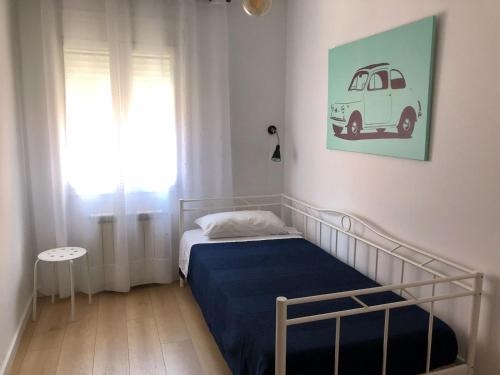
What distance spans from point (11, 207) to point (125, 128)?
102 centimetres

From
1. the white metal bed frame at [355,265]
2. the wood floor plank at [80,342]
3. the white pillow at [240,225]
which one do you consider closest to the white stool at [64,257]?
the wood floor plank at [80,342]

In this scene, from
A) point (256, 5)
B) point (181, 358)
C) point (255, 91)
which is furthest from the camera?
point (255, 91)

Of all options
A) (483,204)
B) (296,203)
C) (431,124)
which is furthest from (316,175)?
(483,204)

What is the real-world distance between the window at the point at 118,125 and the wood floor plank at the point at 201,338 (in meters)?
0.92

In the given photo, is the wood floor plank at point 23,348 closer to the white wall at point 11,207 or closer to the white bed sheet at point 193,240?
the white wall at point 11,207

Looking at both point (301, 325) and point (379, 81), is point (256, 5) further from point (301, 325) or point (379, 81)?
point (301, 325)

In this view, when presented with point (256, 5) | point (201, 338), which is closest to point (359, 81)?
point (256, 5)

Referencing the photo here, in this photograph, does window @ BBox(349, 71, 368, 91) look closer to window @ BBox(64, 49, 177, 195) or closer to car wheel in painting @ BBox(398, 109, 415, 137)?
A: car wheel in painting @ BBox(398, 109, 415, 137)

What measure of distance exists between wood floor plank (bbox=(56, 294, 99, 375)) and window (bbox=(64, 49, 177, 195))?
90 centimetres

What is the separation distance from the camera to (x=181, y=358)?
8.50ft

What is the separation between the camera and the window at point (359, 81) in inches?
103

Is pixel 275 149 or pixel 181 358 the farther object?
pixel 275 149

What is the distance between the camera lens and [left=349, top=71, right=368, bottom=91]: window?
103 inches

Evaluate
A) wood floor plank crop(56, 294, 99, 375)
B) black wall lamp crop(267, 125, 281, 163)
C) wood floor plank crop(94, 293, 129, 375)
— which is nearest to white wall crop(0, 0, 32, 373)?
wood floor plank crop(56, 294, 99, 375)
